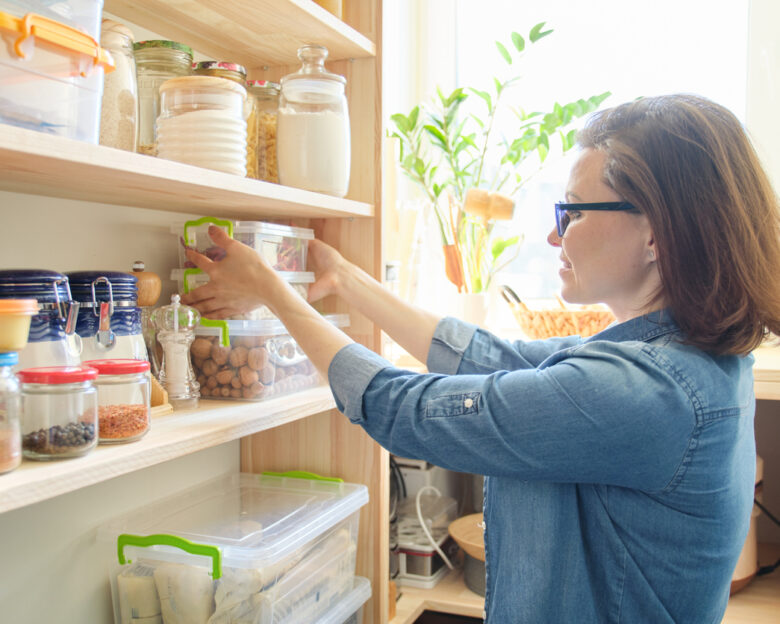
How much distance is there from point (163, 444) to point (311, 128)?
0.55 m

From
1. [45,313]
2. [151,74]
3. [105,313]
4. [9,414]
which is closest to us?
[9,414]

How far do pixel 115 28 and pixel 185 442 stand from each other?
1.68 ft

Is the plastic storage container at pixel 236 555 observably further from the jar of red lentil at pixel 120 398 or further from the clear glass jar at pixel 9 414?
the clear glass jar at pixel 9 414

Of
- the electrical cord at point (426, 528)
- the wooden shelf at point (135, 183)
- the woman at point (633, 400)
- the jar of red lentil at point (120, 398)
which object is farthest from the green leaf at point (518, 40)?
the jar of red lentil at point (120, 398)

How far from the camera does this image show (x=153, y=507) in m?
1.19

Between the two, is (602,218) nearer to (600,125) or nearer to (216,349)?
(600,125)

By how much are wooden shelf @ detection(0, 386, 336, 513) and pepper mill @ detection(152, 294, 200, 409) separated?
3 cm

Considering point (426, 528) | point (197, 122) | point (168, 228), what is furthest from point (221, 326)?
point (426, 528)

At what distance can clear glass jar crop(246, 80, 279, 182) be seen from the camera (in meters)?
1.18

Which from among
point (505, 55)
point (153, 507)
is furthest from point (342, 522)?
point (505, 55)

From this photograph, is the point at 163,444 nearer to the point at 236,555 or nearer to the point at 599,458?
the point at 236,555

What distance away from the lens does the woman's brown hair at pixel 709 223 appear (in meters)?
0.91

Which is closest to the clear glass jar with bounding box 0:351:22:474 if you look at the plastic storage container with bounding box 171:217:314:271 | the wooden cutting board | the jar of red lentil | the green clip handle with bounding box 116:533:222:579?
the jar of red lentil

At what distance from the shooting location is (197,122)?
0.95 meters
